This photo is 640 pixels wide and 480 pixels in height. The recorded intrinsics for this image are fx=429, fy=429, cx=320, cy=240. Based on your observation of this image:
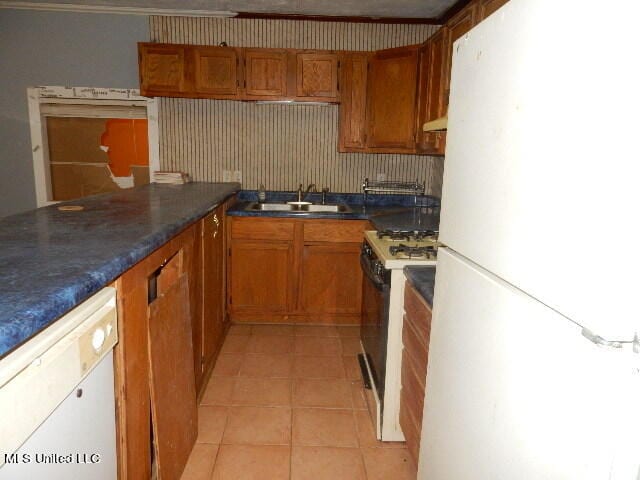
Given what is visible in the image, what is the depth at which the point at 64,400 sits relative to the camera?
0.89 metres

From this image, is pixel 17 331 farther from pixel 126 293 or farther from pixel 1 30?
pixel 1 30

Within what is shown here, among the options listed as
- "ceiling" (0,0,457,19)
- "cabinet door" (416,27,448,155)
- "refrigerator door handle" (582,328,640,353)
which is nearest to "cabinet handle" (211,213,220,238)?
"cabinet door" (416,27,448,155)

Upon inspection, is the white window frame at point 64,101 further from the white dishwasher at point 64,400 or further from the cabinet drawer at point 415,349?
the white dishwasher at point 64,400

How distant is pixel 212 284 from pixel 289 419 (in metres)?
0.91

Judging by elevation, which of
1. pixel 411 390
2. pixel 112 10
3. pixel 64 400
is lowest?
pixel 411 390

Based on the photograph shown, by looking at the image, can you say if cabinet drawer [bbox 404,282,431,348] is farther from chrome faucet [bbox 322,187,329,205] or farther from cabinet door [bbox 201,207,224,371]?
chrome faucet [bbox 322,187,329,205]

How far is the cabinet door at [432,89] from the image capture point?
2648 millimetres

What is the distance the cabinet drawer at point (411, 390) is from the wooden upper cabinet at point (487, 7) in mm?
1664

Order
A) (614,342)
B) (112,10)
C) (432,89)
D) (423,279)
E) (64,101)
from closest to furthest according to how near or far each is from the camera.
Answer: (614,342) < (423,279) < (432,89) < (112,10) < (64,101)

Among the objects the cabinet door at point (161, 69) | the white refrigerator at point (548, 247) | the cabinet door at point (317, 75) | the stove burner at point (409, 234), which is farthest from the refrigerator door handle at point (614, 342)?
the cabinet door at point (161, 69)

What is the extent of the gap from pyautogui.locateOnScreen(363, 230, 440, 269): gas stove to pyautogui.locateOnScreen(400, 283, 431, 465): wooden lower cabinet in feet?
0.39

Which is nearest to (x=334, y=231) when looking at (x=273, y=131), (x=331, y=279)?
(x=331, y=279)

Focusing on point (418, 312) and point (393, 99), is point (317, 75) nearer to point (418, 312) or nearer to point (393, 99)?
point (393, 99)

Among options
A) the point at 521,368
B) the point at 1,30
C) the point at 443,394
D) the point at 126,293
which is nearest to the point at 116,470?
the point at 126,293
